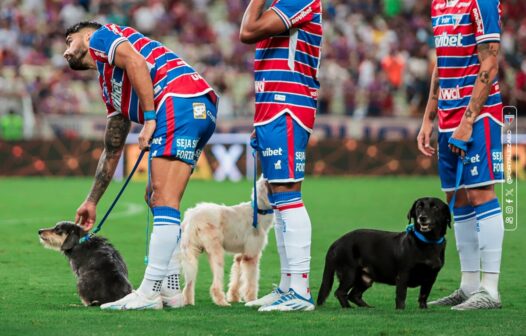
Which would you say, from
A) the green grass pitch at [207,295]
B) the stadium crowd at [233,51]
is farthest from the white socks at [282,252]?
the stadium crowd at [233,51]

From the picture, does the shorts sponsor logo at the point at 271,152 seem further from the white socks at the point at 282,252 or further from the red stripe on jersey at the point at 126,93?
the red stripe on jersey at the point at 126,93

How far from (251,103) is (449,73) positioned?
19.7 meters

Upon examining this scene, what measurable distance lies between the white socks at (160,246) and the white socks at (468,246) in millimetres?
1993

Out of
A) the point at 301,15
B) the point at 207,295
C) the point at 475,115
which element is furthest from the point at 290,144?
the point at 207,295

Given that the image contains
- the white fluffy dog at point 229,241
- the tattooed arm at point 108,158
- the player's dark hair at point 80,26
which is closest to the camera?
the player's dark hair at point 80,26

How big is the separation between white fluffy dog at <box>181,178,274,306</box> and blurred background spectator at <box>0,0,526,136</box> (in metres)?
17.6

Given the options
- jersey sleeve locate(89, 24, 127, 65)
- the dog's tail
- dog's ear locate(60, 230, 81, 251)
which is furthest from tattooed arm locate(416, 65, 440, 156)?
dog's ear locate(60, 230, 81, 251)

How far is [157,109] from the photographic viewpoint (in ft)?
22.0

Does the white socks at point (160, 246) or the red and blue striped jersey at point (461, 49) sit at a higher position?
the red and blue striped jersey at point (461, 49)

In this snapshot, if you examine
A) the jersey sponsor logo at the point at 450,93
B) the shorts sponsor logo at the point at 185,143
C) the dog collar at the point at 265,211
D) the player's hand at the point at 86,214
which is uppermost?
the jersey sponsor logo at the point at 450,93

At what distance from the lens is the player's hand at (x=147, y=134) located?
6562 mm

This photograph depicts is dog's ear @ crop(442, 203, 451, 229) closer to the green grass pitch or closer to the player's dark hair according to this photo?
the green grass pitch

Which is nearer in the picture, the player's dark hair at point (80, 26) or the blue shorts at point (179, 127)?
the blue shorts at point (179, 127)

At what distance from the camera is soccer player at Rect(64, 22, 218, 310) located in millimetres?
6605
